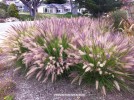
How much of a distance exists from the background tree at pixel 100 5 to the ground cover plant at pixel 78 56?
16.8 m

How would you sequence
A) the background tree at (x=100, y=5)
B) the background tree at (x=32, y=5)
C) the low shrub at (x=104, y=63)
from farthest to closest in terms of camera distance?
the background tree at (x=32, y=5) → the background tree at (x=100, y=5) → the low shrub at (x=104, y=63)

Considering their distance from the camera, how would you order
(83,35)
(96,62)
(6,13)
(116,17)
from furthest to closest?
(6,13) < (116,17) < (83,35) < (96,62)

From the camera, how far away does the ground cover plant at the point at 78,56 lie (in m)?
4.39

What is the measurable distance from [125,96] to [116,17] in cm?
645

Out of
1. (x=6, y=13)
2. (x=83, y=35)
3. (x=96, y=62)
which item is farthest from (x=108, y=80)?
(x=6, y=13)

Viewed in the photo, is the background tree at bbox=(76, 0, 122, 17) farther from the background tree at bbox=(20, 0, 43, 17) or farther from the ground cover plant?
the ground cover plant

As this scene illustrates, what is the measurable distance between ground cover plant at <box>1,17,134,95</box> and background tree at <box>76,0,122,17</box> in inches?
661

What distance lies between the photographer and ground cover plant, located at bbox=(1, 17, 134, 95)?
4.39 m

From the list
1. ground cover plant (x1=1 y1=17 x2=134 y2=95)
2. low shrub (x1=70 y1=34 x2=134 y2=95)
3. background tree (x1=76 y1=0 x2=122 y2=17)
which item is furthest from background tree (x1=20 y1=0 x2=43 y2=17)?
low shrub (x1=70 y1=34 x2=134 y2=95)

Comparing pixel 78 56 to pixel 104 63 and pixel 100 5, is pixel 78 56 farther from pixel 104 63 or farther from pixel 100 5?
pixel 100 5

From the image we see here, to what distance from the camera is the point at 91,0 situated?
22.1 m

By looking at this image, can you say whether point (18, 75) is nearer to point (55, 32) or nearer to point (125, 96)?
point (55, 32)

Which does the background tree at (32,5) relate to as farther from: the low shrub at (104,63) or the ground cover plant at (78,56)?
the low shrub at (104,63)

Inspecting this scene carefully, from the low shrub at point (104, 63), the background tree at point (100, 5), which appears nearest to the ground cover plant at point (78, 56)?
the low shrub at point (104, 63)
